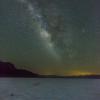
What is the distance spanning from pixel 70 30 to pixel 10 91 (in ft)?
1.34

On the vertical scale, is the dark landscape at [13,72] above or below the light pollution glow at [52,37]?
below

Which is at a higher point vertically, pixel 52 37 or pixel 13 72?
pixel 52 37

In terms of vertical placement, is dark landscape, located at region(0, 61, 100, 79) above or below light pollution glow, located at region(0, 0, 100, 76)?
below

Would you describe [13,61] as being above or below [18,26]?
below

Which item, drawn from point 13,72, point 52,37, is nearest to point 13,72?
point 13,72

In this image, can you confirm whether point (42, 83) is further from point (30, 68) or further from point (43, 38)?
point (43, 38)

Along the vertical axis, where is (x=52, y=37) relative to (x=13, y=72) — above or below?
above

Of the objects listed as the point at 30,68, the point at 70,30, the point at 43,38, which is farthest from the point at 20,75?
the point at 70,30

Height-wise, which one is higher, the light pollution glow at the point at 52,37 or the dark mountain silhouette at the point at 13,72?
the light pollution glow at the point at 52,37

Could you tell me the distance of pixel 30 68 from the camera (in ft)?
4.56

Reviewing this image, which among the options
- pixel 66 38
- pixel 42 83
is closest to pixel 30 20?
pixel 66 38

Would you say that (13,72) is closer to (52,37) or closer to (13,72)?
(13,72)

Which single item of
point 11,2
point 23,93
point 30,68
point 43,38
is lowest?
point 23,93

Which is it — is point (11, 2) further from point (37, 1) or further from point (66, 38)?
point (66, 38)
